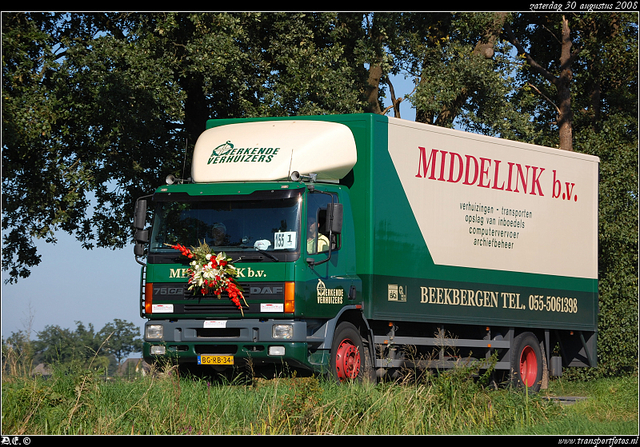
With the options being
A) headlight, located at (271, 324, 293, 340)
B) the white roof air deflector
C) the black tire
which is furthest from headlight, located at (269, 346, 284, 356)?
the white roof air deflector

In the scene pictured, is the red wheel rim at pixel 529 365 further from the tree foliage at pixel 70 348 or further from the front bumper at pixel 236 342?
the tree foliage at pixel 70 348

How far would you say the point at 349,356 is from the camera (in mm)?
12852

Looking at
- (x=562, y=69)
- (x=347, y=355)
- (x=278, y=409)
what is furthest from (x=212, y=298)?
(x=562, y=69)

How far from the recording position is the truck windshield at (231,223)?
11992 millimetres

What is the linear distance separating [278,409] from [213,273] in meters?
2.73

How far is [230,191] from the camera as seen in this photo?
40.4 feet

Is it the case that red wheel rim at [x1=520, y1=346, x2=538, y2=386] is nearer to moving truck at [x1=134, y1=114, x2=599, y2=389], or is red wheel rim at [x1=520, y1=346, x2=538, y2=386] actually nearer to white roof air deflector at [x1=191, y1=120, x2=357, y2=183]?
moving truck at [x1=134, y1=114, x2=599, y2=389]

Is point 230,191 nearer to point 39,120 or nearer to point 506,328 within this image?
point 506,328

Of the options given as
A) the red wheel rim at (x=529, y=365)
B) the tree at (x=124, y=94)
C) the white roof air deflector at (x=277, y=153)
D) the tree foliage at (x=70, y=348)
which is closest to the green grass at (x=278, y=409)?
the tree foliage at (x=70, y=348)

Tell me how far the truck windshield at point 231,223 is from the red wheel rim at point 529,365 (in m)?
6.17

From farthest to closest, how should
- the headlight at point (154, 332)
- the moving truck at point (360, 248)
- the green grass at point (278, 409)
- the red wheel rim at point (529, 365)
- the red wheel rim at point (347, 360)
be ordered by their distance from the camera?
1. the red wheel rim at point (529, 365)
2. the red wheel rim at point (347, 360)
3. the headlight at point (154, 332)
4. the moving truck at point (360, 248)
5. the green grass at point (278, 409)

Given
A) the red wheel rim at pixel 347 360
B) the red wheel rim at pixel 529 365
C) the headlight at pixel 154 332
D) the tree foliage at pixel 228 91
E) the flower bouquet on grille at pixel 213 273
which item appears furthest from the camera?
the tree foliage at pixel 228 91

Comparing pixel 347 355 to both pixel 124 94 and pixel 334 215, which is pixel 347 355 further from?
pixel 124 94

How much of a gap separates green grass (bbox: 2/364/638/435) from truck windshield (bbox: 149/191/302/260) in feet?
6.07
